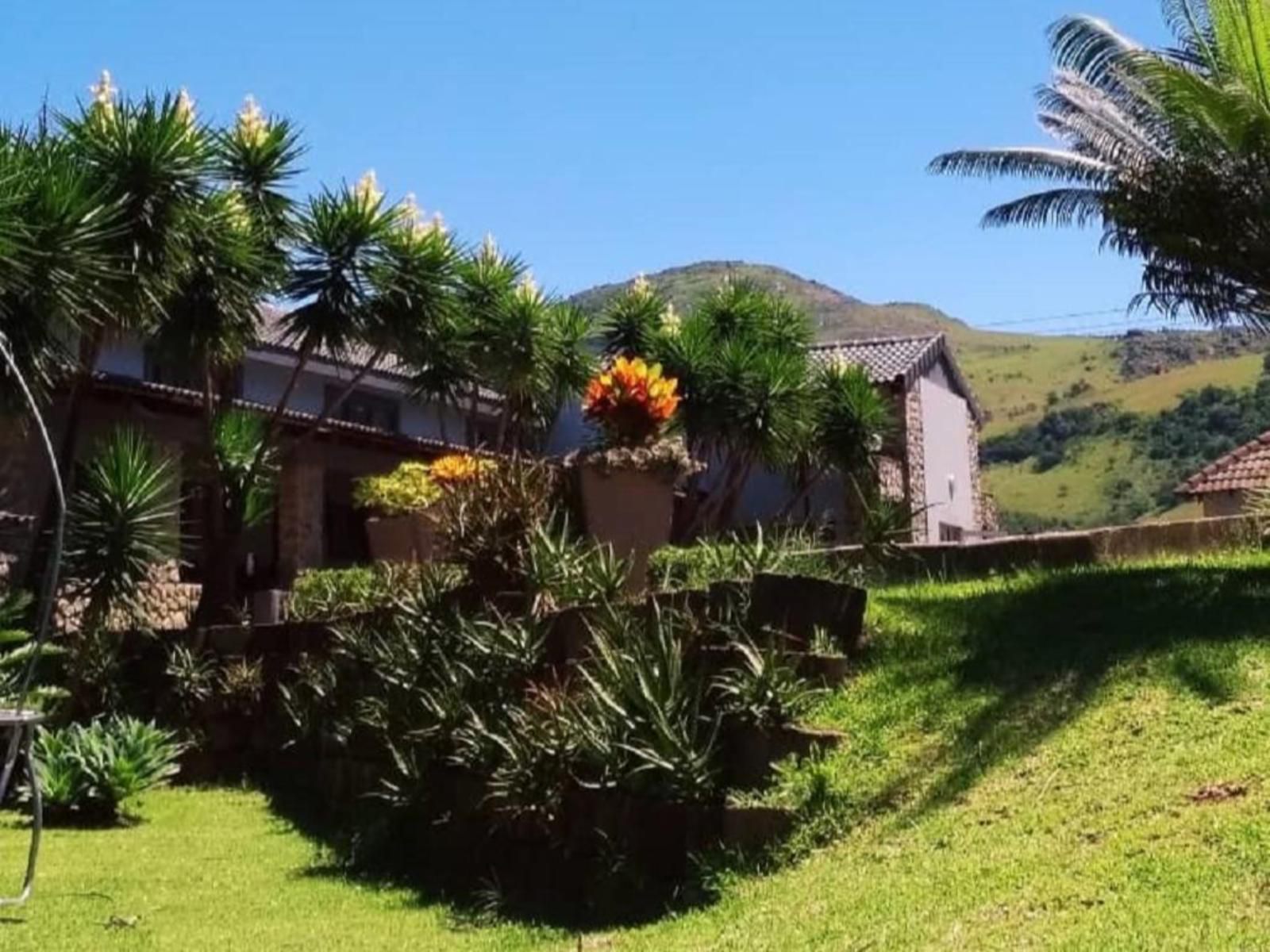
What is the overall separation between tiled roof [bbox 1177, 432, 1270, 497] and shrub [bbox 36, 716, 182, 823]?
15.5 metres

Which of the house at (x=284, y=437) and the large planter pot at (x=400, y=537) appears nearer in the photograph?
the large planter pot at (x=400, y=537)

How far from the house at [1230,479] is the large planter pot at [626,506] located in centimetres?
1306

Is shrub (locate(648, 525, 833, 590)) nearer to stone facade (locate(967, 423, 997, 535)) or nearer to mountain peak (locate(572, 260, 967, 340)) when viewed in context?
→ stone facade (locate(967, 423, 997, 535))

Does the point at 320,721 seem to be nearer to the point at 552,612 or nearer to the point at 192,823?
the point at 192,823

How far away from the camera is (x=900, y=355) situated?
107 ft

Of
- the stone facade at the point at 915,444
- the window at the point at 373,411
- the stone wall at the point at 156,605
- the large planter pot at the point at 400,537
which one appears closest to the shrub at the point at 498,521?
the large planter pot at the point at 400,537

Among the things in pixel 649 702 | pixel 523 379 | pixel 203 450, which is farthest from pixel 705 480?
pixel 649 702

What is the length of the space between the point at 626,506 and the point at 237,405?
36.0 feet

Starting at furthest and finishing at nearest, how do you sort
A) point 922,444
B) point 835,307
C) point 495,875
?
1. point 835,307
2. point 922,444
3. point 495,875

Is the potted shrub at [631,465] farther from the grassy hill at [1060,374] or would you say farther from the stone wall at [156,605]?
the grassy hill at [1060,374]

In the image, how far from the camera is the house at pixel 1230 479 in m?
22.8

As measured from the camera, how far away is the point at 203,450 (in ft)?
61.5

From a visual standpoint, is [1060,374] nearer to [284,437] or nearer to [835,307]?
[835,307]

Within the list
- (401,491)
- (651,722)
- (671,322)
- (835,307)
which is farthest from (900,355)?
(835,307)
